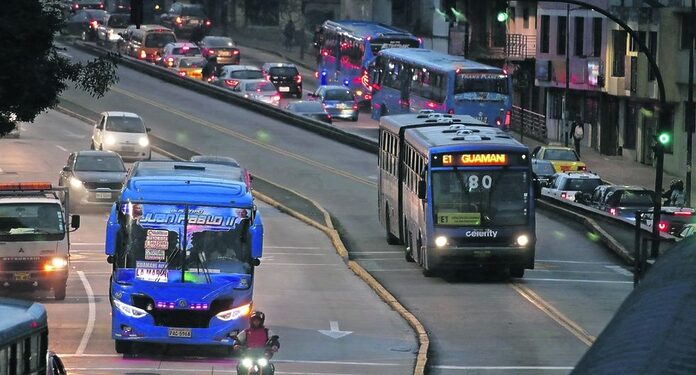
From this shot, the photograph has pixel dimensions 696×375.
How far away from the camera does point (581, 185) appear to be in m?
52.8

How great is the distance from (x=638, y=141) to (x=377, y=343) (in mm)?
50082

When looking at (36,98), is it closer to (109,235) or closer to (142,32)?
(109,235)

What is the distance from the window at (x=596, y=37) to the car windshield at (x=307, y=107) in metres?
16.6

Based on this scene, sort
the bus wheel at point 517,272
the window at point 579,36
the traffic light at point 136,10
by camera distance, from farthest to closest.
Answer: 1. the window at point 579,36
2. the traffic light at point 136,10
3. the bus wheel at point 517,272

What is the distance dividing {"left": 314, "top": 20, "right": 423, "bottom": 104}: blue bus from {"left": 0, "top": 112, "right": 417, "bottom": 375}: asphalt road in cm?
3354

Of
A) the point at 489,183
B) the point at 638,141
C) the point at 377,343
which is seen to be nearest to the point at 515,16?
the point at 638,141

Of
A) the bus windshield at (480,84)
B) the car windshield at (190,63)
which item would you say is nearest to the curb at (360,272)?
the bus windshield at (480,84)

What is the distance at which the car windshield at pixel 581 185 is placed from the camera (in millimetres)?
52562

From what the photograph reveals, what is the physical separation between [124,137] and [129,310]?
107 feet

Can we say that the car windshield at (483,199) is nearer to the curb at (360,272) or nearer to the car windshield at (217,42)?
the curb at (360,272)

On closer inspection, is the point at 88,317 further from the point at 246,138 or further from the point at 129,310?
the point at 246,138

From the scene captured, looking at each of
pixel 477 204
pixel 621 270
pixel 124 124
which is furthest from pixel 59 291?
pixel 124 124

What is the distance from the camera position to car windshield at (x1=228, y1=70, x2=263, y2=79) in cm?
7950

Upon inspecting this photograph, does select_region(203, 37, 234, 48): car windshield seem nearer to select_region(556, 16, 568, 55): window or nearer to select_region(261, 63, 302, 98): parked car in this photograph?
select_region(261, 63, 302, 98): parked car
